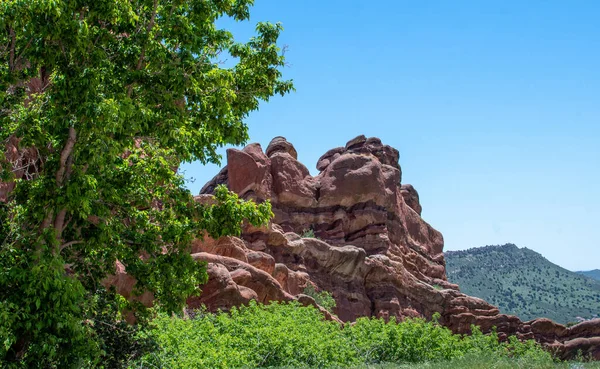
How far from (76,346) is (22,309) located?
149 cm

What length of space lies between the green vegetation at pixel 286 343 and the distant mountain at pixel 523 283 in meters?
82.2

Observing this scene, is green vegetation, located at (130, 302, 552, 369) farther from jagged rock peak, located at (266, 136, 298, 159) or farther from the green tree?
jagged rock peak, located at (266, 136, 298, 159)

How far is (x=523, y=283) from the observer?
116 m

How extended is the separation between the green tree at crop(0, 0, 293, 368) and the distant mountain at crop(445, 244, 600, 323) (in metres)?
93.8

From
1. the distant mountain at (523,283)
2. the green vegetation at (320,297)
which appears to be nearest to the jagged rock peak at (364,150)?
the green vegetation at (320,297)

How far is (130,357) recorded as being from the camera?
14898 mm

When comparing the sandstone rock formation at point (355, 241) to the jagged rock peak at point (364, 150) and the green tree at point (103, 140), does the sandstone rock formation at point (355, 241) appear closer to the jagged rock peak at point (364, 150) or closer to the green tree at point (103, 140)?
the jagged rock peak at point (364, 150)

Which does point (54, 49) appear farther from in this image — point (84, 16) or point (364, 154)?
point (364, 154)

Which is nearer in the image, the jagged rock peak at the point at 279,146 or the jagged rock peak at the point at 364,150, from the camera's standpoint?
the jagged rock peak at the point at 279,146

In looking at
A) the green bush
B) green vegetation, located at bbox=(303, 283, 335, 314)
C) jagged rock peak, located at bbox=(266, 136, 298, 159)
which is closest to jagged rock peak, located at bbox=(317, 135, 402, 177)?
jagged rock peak, located at bbox=(266, 136, 298, 159)

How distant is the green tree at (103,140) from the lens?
11164mm

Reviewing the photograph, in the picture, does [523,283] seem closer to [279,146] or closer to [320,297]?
[279,146]

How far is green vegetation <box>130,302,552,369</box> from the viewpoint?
15875 millimetres

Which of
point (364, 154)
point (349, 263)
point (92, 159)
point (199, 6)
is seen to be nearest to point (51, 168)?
point (92, 159)
